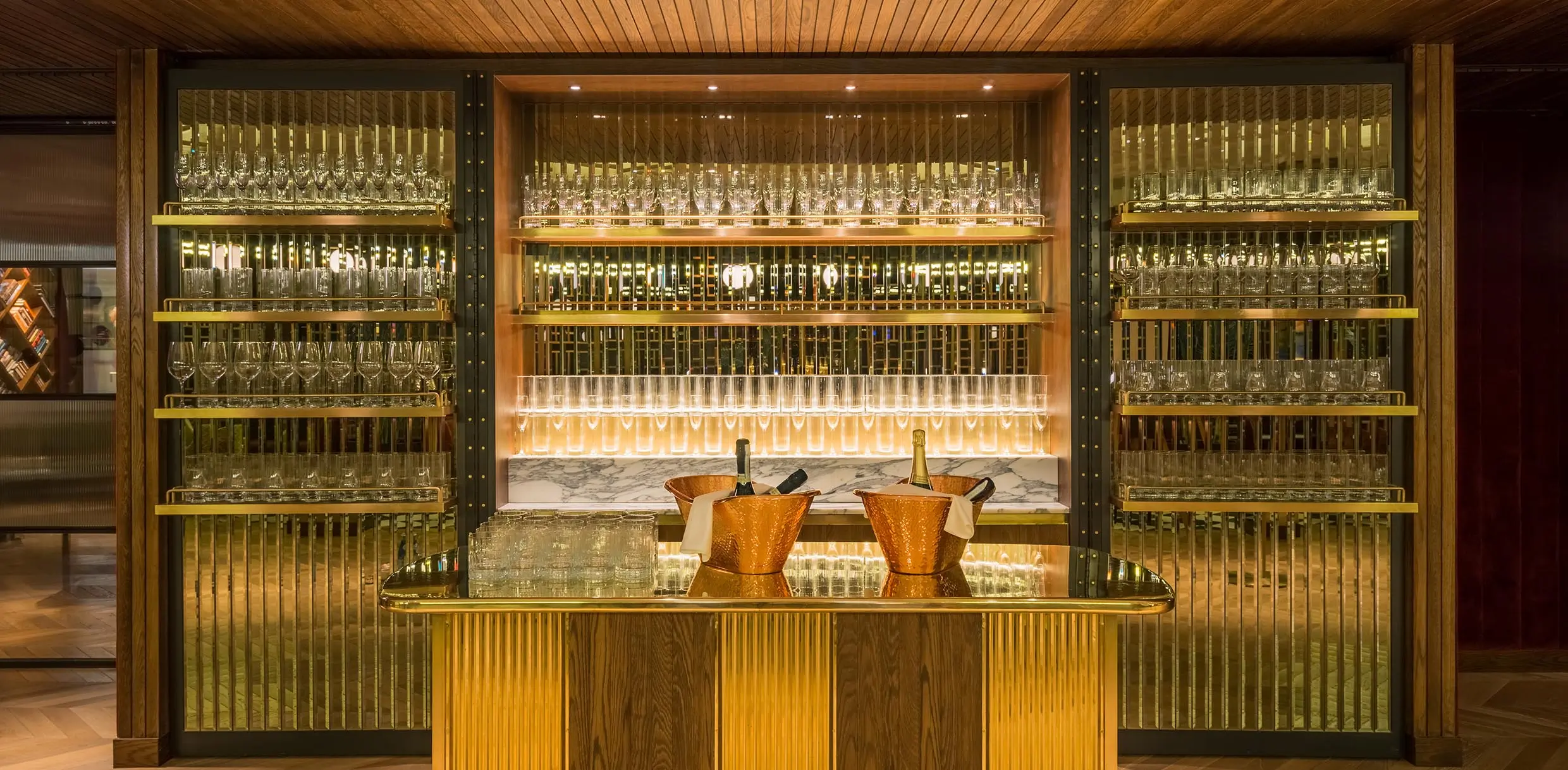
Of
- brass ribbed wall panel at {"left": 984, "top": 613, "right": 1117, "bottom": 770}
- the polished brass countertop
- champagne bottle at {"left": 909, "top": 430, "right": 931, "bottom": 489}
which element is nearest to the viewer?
the polished brass countertop

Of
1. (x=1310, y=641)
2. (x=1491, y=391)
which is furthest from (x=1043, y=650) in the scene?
(x=1491, y=391)

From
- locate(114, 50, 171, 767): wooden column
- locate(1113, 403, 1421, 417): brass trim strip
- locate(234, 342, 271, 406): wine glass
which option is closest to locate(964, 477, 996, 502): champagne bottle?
locate(1113, 403, 1421, 417): brass trim strip

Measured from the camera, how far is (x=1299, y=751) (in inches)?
161

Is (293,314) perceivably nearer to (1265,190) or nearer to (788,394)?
(788,394)

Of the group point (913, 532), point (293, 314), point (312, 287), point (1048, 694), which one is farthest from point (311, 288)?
point (1048, 694)

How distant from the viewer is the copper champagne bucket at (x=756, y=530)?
2539 millimetres

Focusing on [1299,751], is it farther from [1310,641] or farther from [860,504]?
[860,504]

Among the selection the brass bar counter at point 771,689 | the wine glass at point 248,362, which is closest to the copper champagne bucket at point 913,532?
the brass bar counter at point 771,689

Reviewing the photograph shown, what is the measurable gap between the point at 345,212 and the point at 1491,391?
5.46 metres

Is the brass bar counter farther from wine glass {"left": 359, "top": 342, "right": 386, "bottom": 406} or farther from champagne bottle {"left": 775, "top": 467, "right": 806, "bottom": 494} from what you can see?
wine glass {"left": 359, "top": 342, "right": 386, "bottom": 406}

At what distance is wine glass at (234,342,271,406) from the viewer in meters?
4.07

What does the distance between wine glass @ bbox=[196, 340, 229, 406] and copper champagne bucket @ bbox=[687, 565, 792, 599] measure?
8.05 feet

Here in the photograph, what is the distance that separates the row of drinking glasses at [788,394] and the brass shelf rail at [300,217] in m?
0.84

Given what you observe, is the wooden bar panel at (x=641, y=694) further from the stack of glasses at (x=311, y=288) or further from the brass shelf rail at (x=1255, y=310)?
the brass shelf rail at (x=1255, y=310)
